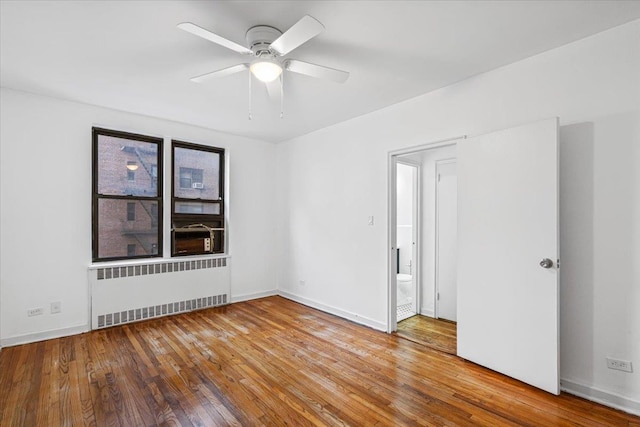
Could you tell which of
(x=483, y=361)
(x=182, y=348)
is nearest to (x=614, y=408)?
(x=483, y=361)

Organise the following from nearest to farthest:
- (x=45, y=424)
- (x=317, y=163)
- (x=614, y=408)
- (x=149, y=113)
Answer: (x=45, y=424) → (x=614, y=408) → (x=149, y=113) → (x=317, y=163)

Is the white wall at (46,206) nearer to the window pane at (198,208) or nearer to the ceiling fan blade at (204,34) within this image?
the window pane at (198,208)

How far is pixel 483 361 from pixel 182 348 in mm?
2853

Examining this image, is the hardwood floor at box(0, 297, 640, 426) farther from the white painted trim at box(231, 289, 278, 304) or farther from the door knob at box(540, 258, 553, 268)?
the white painted trim at box(231, 289, 278, 304)

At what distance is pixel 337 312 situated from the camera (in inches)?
163

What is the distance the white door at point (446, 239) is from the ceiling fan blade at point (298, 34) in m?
2.77

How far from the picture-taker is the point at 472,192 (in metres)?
2.73

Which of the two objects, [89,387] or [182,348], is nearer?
[89,387]

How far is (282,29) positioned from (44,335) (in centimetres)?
396

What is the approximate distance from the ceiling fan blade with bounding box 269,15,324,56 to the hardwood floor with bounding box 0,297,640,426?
2411mm

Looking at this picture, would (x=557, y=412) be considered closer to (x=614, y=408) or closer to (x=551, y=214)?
(x=614, y=408)

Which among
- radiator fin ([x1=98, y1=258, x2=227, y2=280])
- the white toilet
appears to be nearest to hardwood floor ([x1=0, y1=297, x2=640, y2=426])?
radiator fin ([x1=98, y1=258, x2=227, y2=280])

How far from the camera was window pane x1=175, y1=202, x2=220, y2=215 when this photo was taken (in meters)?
4.34

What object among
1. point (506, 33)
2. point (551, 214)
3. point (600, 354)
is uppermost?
point (506, 33)
